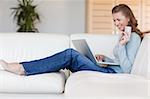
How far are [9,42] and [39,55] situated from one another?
312 millimetres

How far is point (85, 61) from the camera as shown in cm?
240

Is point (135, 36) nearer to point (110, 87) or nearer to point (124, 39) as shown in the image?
point (124, 39)

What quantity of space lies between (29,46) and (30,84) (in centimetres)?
86

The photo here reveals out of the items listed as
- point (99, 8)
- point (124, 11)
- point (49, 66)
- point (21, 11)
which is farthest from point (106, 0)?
point (49, 66)

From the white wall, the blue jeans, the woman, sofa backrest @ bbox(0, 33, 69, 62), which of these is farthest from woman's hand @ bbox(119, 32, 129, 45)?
the white wall

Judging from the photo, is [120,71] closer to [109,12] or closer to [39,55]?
[39,55]

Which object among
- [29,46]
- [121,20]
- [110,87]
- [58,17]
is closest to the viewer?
[110,87]

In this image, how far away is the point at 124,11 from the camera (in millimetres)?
2467

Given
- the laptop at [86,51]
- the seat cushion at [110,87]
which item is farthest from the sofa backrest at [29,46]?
the seat cushion at [110,87]

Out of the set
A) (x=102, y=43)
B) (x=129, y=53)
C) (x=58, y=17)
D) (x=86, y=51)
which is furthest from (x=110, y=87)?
(x=58, y=17)

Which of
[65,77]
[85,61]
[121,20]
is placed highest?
[121,20]

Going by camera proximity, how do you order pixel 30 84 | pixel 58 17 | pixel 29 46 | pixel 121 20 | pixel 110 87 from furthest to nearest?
pixel 58 17, pixel 29 46, pixel 121 20, pixel 30 84, pixel 110 87

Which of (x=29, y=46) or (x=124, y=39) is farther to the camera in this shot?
(x=29, y=46)

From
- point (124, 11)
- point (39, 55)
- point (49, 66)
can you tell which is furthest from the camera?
point (39, 55)
